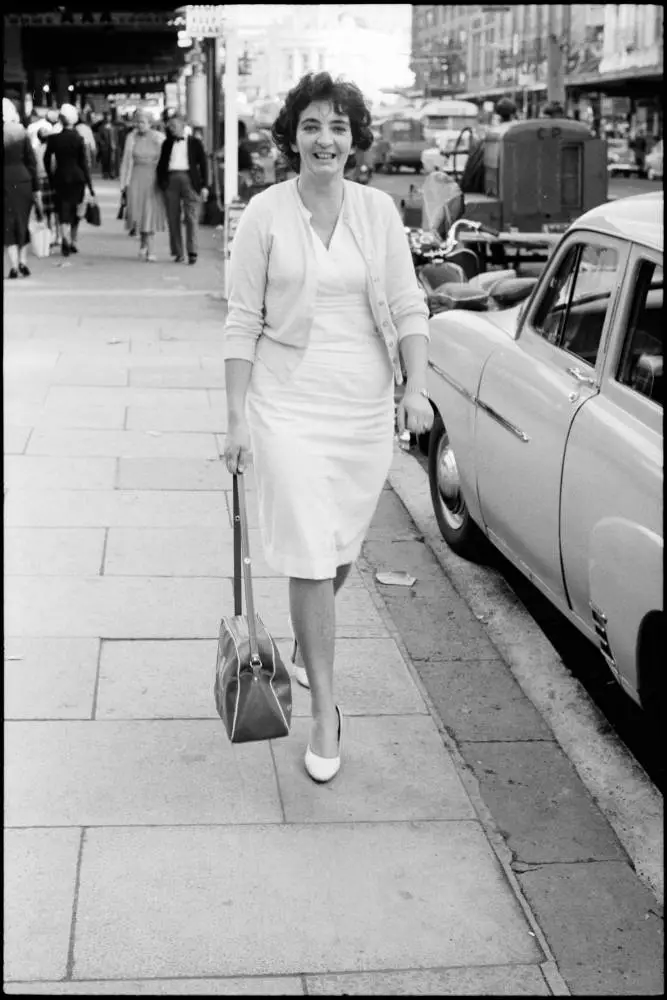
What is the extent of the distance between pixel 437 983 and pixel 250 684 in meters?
1.04

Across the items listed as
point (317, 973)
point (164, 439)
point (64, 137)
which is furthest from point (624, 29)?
point (317, 973)

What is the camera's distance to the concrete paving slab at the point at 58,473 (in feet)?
24.0

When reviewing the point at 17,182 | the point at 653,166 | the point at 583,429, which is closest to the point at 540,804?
the point at 583,429

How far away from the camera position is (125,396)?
31.9ft

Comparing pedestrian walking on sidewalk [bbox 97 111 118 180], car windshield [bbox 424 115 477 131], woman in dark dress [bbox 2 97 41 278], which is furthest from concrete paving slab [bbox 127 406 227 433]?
car windshield [bbox 424 115 477 131]

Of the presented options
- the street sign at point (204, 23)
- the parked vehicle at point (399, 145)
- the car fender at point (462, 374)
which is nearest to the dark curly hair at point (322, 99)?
the car fender at point (462, 374)

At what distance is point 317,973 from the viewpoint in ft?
10.2

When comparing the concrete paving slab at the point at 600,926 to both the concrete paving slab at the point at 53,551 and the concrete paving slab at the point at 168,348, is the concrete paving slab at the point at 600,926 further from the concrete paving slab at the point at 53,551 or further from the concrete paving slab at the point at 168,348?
the concrete paving slab at the point at 168,348

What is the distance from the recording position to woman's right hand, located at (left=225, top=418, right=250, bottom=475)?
3.97 metres

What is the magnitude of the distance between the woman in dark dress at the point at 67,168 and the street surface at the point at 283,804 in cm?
1169

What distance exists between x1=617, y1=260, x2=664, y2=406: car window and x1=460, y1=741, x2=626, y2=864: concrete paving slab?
118cm

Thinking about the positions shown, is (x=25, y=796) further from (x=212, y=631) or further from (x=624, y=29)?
(x=624, y=29)

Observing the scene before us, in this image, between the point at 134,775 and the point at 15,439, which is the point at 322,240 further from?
the point at 15,439

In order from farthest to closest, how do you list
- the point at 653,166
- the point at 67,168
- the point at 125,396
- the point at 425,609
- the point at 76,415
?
the point at 653,166 → the point at 67,168 → the point at 125,396 → the point at 76,415 → the point at 425,609
